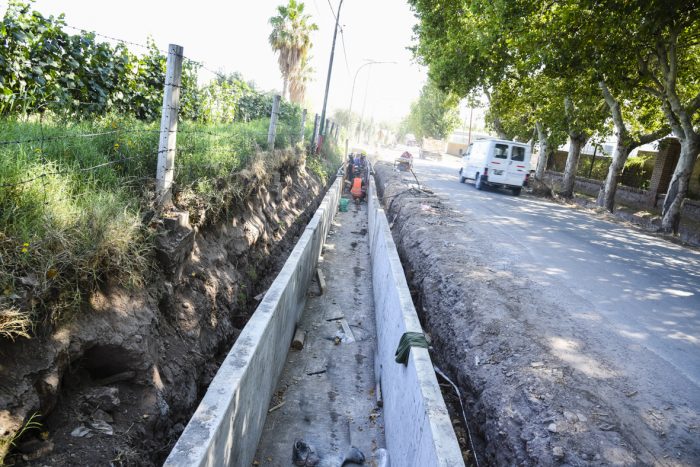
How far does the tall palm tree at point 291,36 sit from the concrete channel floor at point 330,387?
22.7 metres

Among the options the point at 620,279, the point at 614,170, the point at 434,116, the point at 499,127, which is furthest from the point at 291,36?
the point at 434,116

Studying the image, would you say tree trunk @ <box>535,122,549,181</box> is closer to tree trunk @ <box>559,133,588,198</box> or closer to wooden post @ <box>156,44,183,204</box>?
tree trunk @ <box>559,133,588,198</box>

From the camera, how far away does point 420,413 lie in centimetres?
355

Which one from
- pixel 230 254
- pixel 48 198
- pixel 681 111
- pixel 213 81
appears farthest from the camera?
pixel 681 111

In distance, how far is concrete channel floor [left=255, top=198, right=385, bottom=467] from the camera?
4.68 meters

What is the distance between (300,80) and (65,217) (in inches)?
1149

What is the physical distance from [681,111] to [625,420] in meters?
12.5

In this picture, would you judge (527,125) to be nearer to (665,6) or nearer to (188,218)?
(665,6)

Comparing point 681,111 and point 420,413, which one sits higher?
point 681,111

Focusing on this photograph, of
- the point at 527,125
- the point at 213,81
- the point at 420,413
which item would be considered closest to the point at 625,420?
the point at 420,413

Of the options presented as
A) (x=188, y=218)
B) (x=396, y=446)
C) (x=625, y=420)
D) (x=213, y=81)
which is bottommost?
(x=396, y=446)

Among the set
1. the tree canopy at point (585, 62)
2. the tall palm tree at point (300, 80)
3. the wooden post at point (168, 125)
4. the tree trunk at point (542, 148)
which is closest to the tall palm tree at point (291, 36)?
the tall palm tree at point (300, 80)

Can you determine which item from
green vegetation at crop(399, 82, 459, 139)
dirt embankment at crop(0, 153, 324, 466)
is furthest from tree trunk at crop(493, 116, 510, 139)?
green vegetation at crop(399, 82, 459, 139)

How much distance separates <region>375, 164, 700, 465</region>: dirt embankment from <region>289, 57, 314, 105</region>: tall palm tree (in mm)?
25377
